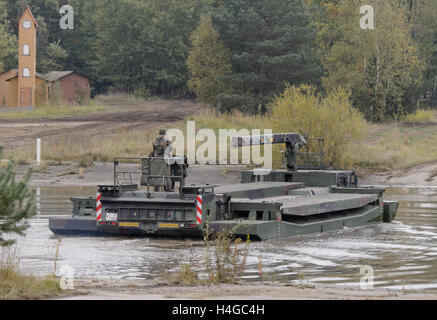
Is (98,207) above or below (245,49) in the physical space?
below

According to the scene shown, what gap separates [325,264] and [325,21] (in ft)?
194

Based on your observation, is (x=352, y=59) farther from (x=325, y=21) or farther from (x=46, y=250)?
(x=46, y=250)

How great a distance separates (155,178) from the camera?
20078mm

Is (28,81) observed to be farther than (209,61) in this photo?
Yes

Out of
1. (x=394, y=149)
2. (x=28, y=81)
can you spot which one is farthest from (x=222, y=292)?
(x=28, y=81)

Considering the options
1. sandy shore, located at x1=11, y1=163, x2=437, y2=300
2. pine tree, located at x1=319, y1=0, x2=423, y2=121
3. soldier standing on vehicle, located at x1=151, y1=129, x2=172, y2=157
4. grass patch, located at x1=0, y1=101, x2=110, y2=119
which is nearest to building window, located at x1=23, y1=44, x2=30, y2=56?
grass patch, located at x1=0, y1=101, x2=110, y2=119

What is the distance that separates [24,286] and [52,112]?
5111 centimetres

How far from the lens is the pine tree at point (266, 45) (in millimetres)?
56781

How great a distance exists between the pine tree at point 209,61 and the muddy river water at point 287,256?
38637 mm

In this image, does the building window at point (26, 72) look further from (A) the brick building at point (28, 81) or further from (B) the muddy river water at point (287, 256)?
(B) the muddy river water at point (287, 256)

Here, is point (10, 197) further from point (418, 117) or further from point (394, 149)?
point (418, 117)

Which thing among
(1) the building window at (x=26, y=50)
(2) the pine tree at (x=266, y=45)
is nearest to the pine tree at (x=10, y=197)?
(2) the pine tree at (x=266, y=45)

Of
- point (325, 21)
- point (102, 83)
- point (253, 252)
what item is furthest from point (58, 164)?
point (102, 83)

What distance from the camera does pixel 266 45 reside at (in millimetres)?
56250
